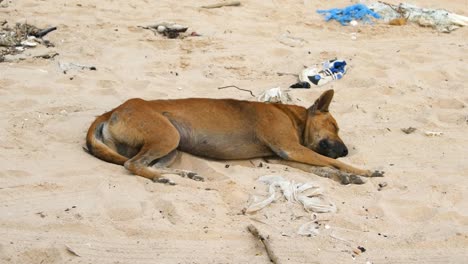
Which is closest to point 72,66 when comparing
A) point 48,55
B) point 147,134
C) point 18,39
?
point 48,55

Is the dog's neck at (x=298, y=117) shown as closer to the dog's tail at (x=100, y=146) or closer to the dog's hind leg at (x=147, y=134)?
the dog's hind leg at (x=147, y=134)

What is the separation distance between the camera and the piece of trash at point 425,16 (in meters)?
9.81

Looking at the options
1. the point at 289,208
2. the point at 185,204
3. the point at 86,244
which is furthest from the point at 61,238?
the point at 289,208

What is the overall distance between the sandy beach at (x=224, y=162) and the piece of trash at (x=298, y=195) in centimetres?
6

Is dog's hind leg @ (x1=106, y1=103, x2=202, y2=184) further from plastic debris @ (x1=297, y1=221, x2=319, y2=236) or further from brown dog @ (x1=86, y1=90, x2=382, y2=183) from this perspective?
plastic debris @ (x1=297, y1=221, x2=319, y2=236)

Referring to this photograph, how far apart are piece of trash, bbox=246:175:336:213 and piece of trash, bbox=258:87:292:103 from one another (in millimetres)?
1945

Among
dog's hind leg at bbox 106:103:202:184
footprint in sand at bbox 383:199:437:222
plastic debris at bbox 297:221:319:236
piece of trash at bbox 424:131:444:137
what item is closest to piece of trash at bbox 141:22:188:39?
dog's hind leg at bbox 106:103:202:184

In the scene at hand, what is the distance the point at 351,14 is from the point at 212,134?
4667 millimetres

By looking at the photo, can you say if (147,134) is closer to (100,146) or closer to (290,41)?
(100,146)

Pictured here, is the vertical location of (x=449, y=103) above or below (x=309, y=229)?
below

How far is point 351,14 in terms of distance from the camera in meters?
9.95

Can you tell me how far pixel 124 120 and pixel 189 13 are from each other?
4.38 m

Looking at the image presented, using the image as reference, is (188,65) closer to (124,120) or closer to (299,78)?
(299,78)

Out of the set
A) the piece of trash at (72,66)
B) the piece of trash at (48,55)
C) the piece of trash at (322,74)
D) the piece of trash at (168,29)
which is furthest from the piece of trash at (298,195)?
the piece of trash at (168,29)
